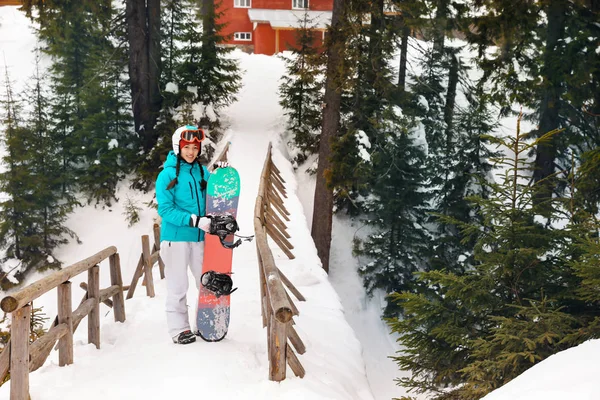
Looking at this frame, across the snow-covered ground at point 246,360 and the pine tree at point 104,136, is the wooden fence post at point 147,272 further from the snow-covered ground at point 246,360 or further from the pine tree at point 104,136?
the pine tree at point 104,136

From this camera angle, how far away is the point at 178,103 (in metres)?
18.0

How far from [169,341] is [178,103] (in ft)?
45.1

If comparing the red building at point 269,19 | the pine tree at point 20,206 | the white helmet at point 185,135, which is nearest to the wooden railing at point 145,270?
the white helmet at point 185,135

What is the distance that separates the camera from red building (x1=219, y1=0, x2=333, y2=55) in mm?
35000

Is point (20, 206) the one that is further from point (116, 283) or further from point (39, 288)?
point (39, 288)

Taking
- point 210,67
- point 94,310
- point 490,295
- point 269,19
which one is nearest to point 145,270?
point 94,310

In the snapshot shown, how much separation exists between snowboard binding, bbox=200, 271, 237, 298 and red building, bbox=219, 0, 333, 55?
102ft

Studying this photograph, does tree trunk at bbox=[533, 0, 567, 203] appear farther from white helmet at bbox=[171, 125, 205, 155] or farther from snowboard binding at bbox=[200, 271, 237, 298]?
white helmet at bbox=[171, 125, 205, 155]

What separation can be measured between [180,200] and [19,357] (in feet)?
6.38

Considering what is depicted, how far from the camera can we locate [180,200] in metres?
5.22

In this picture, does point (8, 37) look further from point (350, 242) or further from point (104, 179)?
point (350, 242)

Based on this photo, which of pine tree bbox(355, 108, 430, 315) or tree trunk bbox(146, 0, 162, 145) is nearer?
pine tree bbox(355, 108, 430, 315)

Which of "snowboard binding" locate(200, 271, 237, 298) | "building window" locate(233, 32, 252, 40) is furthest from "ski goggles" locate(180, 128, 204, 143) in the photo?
"building window" locate(233, 32, 252, 40)

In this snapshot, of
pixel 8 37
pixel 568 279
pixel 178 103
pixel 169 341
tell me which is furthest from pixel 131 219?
pixel 8 37
